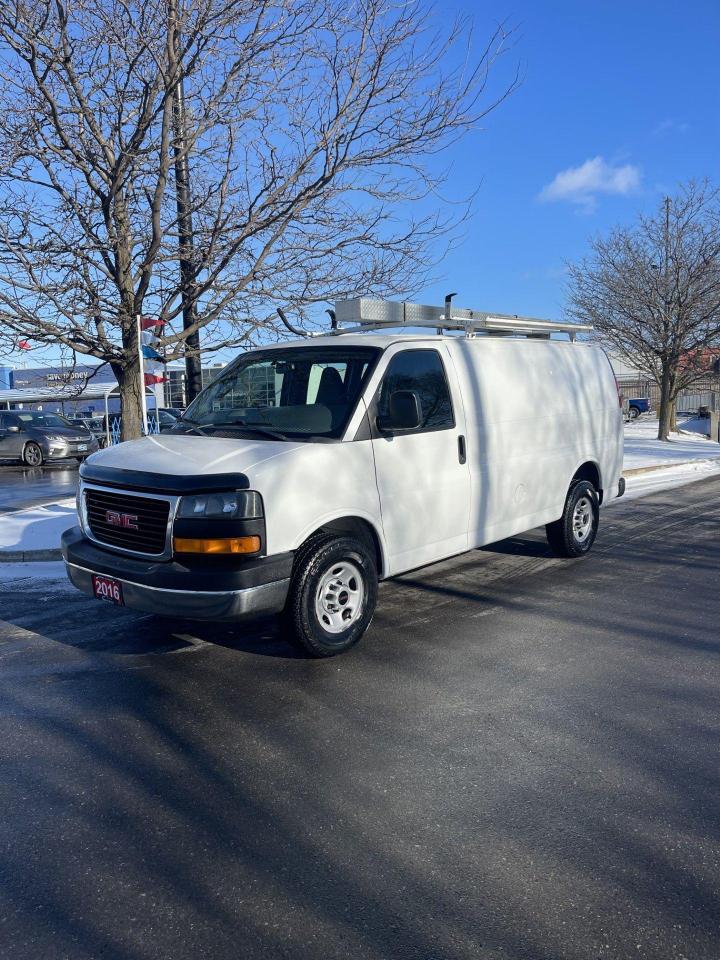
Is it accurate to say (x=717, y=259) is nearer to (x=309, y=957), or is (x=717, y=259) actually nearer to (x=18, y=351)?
(x=18, y=351)

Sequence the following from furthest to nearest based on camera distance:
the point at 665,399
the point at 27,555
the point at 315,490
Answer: the point at 665,399 < the point at 27,555 < the point at 315,490

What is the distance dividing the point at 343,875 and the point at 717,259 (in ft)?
76.0

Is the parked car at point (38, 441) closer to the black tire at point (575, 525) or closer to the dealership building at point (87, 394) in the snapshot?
the dealership building at point (87, 394)

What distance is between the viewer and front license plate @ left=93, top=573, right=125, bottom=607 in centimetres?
475

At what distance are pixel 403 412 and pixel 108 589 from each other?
87.2 inches

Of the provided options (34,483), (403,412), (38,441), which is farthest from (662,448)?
(403,412)

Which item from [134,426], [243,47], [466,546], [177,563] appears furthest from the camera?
[134,426]

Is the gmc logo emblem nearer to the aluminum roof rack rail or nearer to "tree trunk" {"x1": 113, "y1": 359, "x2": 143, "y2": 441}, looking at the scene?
the aluminum roof rack rail

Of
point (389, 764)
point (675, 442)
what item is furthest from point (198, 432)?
point (675, 442)

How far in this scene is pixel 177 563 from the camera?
4.53m

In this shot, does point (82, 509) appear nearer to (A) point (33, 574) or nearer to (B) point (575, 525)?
(A) point (33, 574)

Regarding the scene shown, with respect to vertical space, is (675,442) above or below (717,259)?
below

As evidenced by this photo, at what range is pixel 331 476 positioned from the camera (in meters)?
4.88

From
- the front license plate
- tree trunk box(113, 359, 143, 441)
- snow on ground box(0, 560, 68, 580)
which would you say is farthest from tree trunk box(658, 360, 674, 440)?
the front license plate
